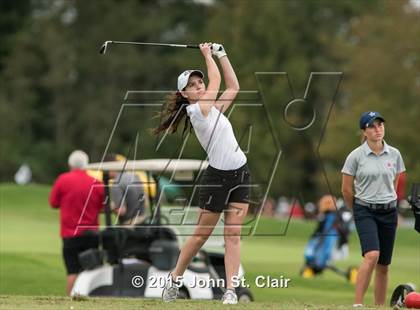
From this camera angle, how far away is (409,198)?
37.5 feet

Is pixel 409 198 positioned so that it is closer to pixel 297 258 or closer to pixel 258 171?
pixel 297 258

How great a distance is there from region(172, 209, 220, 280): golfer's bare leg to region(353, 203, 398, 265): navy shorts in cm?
167

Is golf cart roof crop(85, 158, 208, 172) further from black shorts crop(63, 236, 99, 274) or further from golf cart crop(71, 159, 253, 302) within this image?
black shorts crop(63, 236, 99, 274)

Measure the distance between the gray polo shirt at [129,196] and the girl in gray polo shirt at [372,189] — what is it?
484cm

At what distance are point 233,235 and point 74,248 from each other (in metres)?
6.23

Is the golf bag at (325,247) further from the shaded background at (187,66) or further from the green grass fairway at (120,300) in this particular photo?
the shaded background at (187,66)

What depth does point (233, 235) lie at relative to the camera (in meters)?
10.4

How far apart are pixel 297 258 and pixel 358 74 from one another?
31257 mm

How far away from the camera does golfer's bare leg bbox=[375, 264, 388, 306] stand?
11789 millimetres

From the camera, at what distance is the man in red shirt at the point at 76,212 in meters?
16.1

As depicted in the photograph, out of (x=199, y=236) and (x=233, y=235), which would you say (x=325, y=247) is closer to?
(x=199, y=236)

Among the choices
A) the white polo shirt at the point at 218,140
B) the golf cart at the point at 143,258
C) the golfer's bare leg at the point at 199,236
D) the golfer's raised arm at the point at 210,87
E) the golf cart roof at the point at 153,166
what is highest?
the golfer's raised arm at the point at 210,87

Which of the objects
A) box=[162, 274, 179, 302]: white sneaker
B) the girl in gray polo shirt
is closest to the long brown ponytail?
box=[162, 274, 179, 302]: white sneaker

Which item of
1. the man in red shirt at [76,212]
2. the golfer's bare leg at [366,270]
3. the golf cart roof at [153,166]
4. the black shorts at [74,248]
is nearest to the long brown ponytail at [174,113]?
the golfer's bare leg at [366,270]
